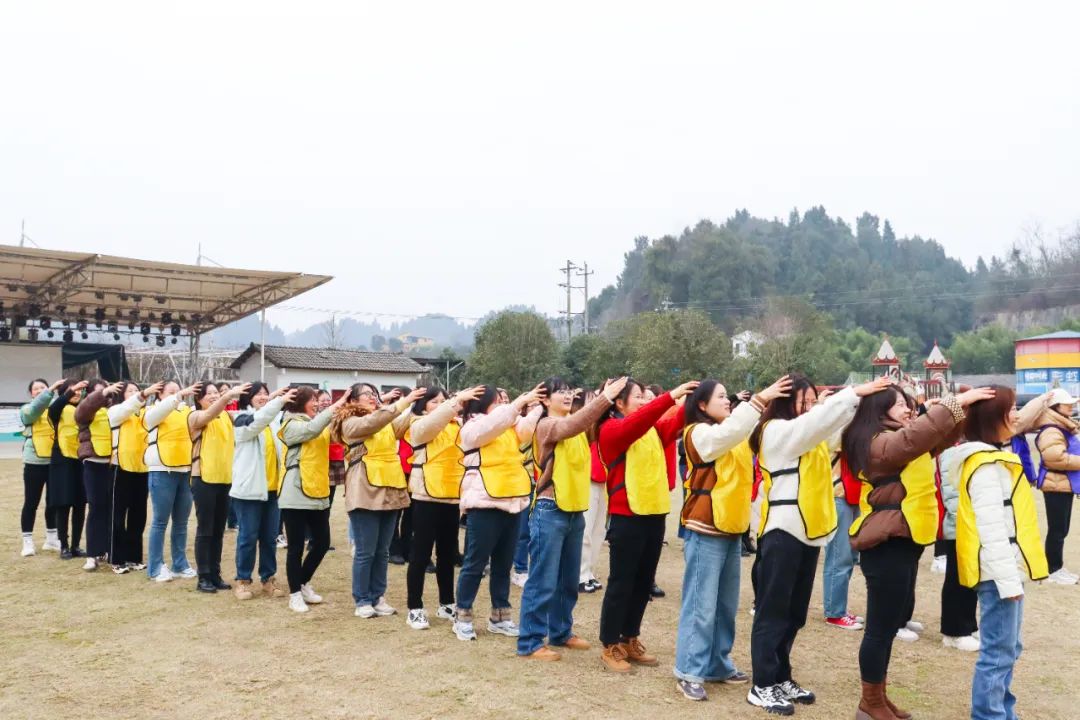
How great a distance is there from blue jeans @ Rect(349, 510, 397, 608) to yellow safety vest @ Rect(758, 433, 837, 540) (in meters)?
2.90

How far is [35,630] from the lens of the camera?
5.52 meters

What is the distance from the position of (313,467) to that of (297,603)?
1.01 meters

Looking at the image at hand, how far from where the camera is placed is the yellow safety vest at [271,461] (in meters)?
6.41

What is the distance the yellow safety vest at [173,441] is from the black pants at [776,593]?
477 centimetres

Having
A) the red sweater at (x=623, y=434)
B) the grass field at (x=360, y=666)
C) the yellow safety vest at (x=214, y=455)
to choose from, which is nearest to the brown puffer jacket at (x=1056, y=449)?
the grass field at (x=360, y=666)

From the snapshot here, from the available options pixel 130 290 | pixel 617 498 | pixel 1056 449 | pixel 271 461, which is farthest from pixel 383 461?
pixel 130 290

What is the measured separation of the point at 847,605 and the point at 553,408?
2.86 m

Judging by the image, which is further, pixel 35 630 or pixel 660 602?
pixel 660 602

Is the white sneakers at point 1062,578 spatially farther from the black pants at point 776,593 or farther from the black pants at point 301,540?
the black pants at point 301,540

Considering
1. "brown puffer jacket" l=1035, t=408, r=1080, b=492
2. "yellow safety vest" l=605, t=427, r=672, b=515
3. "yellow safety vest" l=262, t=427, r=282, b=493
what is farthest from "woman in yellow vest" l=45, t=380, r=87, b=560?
"brown puffer jacket" l=1035, t=408, r=1080, b=492

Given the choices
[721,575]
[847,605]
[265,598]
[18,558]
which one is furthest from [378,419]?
[18,558]

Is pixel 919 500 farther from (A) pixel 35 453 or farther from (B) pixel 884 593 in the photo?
A: (A) pixel 35 453

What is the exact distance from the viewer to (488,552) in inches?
206

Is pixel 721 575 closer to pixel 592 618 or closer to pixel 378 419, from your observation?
pixel 592 618
